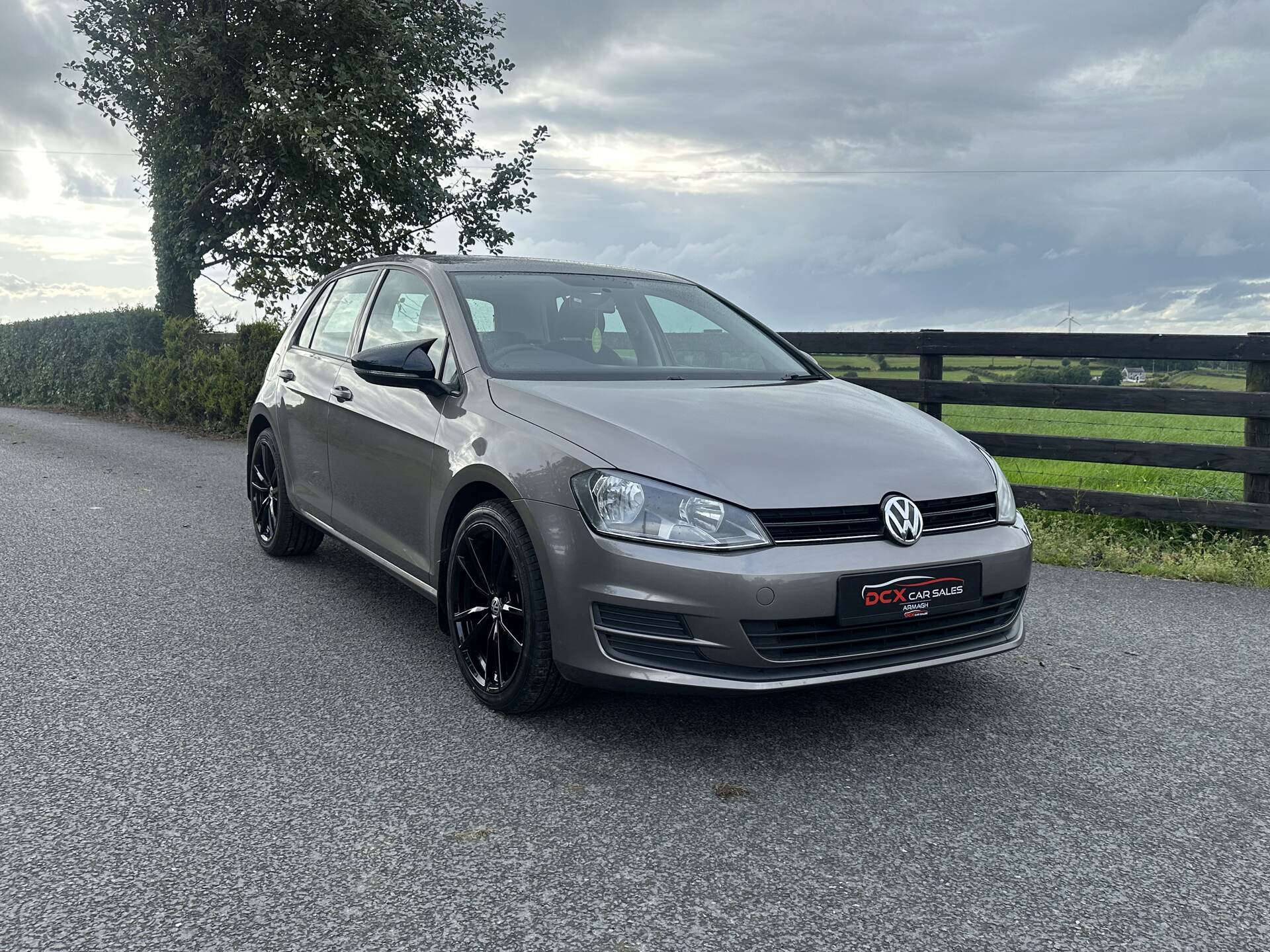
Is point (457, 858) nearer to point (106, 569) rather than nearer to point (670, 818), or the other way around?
point (670, 818)

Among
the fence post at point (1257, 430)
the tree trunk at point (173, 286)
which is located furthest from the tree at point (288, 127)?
the fence post at point (1257, 430)

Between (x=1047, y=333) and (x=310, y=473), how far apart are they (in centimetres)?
534

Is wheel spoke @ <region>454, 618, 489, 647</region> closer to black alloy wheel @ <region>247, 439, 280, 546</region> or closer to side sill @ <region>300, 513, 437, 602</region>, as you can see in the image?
side sill @ <region>300, 513, 437, 602</region>

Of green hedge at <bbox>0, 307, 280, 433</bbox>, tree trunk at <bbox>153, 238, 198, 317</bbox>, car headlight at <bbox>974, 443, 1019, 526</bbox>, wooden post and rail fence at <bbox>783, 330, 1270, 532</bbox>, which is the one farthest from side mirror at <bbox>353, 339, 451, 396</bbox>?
tree trunk at <bbox>153, 238, 198, 317</bbox>

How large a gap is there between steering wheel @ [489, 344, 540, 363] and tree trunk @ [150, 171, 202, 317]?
15.4m

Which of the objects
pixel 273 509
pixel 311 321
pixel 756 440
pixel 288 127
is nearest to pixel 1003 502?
pixel 756 440

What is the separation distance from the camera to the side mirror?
166 inches

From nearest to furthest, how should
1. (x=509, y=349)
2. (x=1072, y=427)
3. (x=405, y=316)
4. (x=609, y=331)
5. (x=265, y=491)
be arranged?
(x=509, y=349) → (x=609, y=331) → (x=405, y=316) → (x=265, y=491) → (x=1072, y=427)

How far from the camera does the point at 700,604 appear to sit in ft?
10.7

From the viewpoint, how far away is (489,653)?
12.9 ft

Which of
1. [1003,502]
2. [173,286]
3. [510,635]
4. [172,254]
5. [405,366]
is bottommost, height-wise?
[510,635]

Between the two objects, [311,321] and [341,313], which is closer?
[341,313]

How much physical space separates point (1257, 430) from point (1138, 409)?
2.50ft

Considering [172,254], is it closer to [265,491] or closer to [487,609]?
[265,491]
